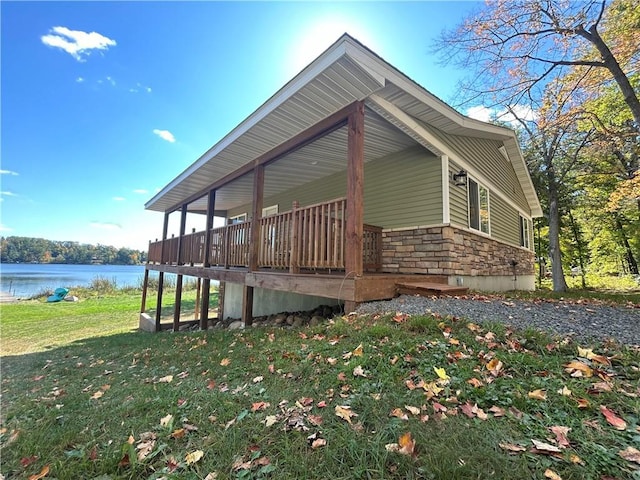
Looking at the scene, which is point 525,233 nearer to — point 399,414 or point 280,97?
point 280,97

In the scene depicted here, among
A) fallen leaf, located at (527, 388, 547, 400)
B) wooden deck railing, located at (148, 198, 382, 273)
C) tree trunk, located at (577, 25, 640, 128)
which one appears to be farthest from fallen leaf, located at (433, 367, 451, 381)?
tree trunk, located at (577, 25, 640, 128)

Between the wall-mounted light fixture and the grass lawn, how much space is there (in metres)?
4.22

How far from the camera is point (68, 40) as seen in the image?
962cm

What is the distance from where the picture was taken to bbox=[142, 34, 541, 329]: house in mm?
4355

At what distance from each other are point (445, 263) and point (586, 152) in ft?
38.4

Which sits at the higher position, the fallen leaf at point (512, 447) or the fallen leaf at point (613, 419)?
the fallen leaf at point (613, 419)

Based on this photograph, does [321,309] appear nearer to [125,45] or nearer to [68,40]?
[68,40]

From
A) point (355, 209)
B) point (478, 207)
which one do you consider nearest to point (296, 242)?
point (355, 209)

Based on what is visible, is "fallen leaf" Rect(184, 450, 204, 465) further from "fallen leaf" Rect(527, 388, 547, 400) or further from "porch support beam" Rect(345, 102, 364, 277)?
"porch support beam" Rect(345, 102, 364, 277)

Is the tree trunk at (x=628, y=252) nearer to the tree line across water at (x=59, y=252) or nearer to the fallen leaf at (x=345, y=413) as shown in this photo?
the fallen leaf at (x=345, y=413)

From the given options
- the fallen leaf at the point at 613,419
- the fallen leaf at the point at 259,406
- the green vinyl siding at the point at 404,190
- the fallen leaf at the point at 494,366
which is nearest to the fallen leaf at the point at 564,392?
the fallen leaf at the point at 613,419

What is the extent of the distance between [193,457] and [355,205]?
333 cm

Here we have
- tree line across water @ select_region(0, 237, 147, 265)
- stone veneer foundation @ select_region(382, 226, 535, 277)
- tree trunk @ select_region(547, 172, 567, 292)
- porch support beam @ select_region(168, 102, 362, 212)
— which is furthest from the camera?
tree line across water @ select_region(0, 237, 147, 265)

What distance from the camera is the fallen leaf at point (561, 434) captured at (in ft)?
4.88
